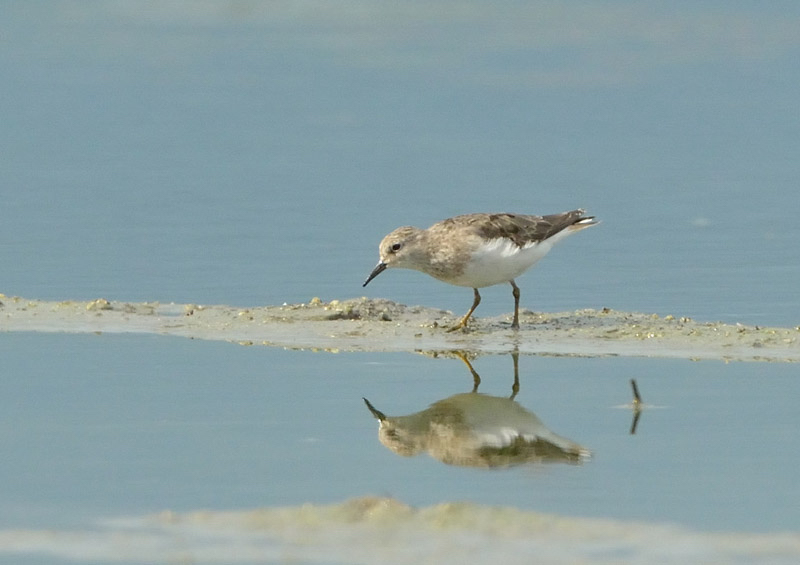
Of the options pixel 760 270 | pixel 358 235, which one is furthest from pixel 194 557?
pixel 358 235

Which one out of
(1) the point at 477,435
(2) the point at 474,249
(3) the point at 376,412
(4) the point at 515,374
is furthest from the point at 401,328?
(1) the point at 477,435

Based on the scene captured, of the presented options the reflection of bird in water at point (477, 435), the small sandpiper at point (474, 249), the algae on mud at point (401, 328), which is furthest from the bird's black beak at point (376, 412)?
the small sandpiper at point (474, 249)

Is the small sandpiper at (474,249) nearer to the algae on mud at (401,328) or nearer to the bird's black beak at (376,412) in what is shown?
the algae on mud at (401,328)

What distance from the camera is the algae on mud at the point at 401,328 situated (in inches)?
525

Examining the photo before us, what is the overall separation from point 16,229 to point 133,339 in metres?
7.60

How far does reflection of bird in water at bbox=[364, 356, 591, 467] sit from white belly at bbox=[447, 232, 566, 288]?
299 centimetres

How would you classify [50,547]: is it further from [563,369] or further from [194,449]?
[563,369]

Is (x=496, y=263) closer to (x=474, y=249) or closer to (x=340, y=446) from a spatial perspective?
(x=474, y=249)

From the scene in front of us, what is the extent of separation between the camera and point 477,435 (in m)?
10.3

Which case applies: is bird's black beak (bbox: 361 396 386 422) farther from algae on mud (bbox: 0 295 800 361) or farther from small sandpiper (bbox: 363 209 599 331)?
small sandpiper (bbox: 363 209 599 331)

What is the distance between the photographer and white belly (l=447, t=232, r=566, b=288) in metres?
14.4

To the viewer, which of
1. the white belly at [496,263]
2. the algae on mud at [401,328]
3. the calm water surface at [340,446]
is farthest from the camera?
the white belly at [496,263]

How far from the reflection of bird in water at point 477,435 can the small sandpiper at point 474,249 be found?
302 cm

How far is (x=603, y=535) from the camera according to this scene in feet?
25.2
